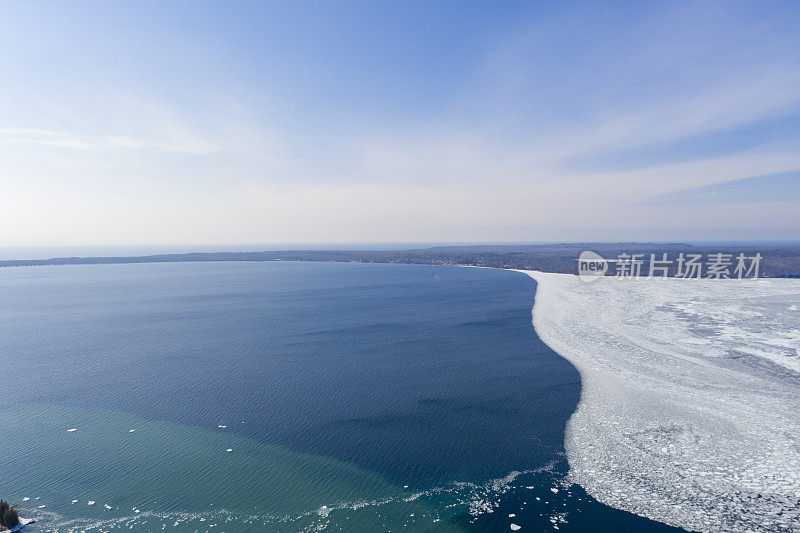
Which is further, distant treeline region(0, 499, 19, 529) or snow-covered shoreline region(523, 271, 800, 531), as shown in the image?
snow-covered shoreline region(523, 271, 800, 531)

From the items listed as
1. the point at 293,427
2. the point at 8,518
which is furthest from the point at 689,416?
the point at 8,518

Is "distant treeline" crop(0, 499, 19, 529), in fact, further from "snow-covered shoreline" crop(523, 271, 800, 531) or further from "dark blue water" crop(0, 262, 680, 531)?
"snow-covered shoreline" crop(523, 271, 800, 531)

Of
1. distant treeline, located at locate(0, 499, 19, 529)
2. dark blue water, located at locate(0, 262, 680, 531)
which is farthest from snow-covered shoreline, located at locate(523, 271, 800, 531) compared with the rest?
distant treeline, located at locate(0, 499, 19, 529)

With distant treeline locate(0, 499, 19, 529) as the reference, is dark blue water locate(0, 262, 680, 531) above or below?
below

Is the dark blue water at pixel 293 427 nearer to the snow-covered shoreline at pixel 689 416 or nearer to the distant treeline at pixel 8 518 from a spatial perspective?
the distant treeline at pixel 8 518
